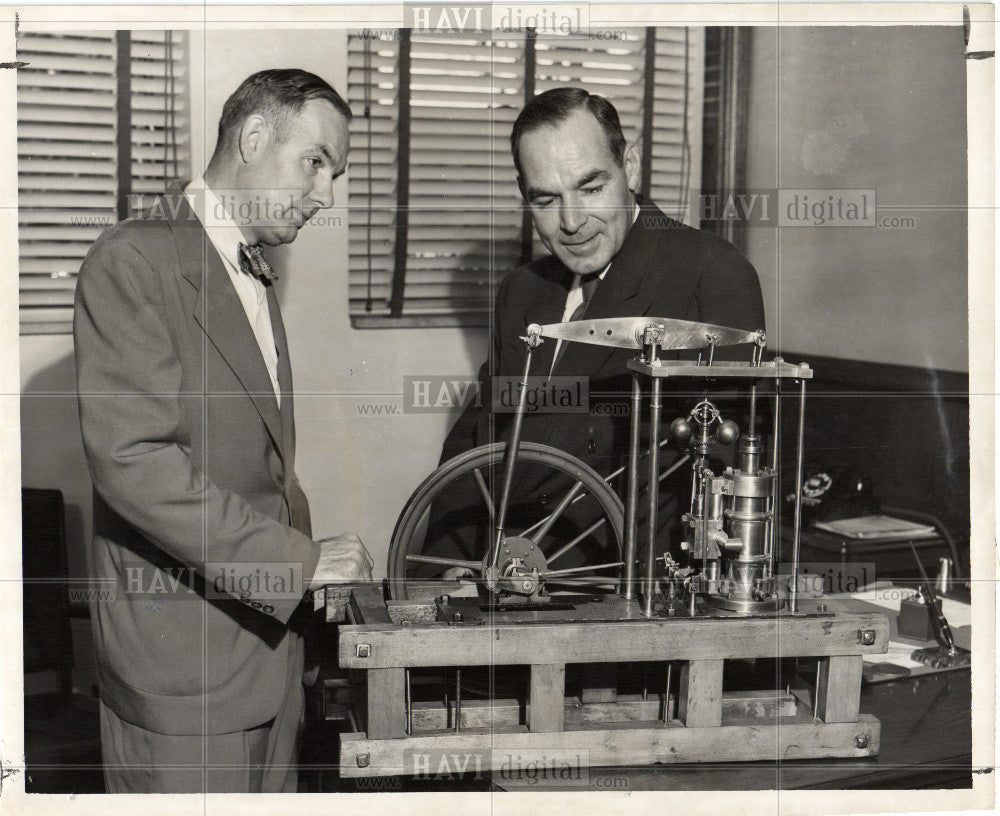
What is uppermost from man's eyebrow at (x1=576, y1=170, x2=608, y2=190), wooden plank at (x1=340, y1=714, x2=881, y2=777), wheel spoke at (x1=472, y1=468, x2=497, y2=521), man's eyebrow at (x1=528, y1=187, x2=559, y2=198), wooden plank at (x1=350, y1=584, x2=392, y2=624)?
man's eyebrow at (x1=576, y1=170, x2=608, y2=190)

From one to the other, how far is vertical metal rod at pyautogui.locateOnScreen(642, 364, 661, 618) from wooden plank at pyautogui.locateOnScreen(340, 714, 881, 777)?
0.20 meters

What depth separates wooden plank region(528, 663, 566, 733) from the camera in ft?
5.14

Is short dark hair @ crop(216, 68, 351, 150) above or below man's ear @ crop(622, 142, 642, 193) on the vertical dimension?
above

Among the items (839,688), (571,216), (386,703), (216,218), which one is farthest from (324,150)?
(839,688)

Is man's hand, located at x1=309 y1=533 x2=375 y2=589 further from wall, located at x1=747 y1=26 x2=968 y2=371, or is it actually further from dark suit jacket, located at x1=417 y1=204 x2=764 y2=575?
wall, located at x1=747 y1=26 x2=968 y2=371

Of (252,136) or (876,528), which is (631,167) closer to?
(252,136)

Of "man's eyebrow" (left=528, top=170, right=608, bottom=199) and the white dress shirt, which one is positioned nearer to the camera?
the white dress shirt

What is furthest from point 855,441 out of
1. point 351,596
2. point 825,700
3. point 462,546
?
point 351,596

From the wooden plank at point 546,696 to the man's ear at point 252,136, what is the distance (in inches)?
40.3

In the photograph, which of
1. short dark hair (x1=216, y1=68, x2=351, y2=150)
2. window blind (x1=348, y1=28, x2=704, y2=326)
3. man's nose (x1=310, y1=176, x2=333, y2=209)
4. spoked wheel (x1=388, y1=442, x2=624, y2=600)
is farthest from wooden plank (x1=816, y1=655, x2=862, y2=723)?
window blind (x1=348, y1=28, x2=704, y2=326)

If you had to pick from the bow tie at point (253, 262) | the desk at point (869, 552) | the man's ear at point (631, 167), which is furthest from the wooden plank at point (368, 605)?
the desk at point (869, 552)

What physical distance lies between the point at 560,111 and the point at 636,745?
1.17 metres

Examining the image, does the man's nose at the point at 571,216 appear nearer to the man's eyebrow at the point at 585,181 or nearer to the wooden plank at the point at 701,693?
the man's eyebrow at the point at 585,181

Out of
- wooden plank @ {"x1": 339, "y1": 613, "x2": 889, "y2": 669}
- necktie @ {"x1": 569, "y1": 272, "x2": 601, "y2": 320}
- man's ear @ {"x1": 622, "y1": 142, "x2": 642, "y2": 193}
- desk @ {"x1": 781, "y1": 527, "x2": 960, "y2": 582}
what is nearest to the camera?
wooden plank @ {"x1": 339, "y1": 613, "x2": 889, "y2": 669}
